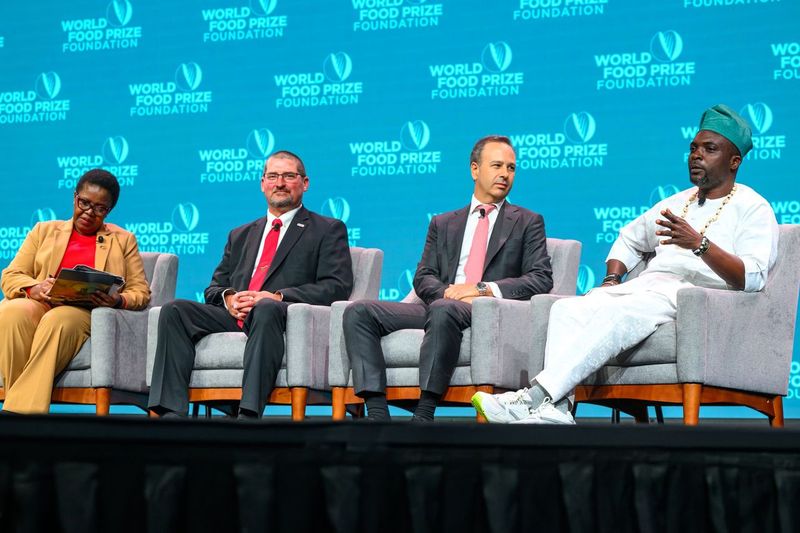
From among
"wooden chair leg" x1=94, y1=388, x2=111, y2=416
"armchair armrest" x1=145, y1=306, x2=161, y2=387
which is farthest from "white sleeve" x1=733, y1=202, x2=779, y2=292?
"wooden chair leg" x1=94, y1=388, x2=111, y2=416

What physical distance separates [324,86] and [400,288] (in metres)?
1.25

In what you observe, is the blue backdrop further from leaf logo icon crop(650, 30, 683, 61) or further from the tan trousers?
the tan trousers

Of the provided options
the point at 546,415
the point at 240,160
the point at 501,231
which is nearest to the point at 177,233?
the point at 240,160

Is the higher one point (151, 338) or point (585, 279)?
point (585, 279)

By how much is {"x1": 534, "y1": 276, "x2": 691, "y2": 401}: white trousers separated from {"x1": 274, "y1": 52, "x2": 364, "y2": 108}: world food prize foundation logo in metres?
2.62

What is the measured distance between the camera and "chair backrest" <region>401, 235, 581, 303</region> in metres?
4.42

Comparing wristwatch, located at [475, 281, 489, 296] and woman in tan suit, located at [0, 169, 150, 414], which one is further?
woman in tan suit, located at [0, 169, 150, 414]

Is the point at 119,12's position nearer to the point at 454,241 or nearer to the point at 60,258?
the point at 60,258

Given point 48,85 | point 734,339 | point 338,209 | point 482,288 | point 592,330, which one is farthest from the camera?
point 48,85

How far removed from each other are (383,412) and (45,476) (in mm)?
2398

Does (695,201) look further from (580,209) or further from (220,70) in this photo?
(220,70)

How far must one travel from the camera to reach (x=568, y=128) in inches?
216

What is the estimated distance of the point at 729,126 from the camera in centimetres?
381

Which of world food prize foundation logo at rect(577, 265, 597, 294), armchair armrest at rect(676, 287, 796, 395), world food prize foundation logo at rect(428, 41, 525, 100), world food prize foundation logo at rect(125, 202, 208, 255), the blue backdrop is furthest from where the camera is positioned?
world food prize foundation logo at rect(125, 202, 208, 255)
